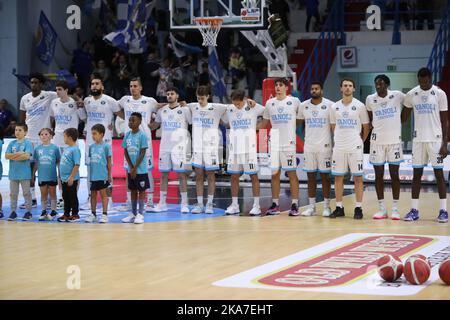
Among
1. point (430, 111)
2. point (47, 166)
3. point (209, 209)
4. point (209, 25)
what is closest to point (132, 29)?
point (209, 25)

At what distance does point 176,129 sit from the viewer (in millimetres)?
14820

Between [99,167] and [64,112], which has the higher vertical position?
[64,112]

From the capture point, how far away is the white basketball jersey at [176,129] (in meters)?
14.8

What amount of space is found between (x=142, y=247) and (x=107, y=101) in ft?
14.6

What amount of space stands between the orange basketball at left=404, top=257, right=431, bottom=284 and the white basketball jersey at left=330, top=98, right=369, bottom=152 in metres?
5.40

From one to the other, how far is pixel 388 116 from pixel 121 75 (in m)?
12.9

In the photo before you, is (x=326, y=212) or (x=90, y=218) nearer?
(x=90, y=218)

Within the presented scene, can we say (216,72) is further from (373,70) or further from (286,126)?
(286,126)

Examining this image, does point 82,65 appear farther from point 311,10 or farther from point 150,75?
point 311,10

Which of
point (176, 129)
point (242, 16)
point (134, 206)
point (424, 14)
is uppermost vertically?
point (424, 14)

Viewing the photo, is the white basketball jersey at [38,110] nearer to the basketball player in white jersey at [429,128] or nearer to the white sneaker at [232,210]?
the white sneaker at [232,210]

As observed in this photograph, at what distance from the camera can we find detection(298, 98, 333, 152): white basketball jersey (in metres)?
14.1

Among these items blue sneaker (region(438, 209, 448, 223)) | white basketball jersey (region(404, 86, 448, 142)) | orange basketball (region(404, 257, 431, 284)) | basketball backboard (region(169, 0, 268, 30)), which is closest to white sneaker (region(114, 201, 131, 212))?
white basketball jersey (region(404, 86, 448, 142))

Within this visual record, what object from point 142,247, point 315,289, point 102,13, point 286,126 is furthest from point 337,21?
point 315,289
